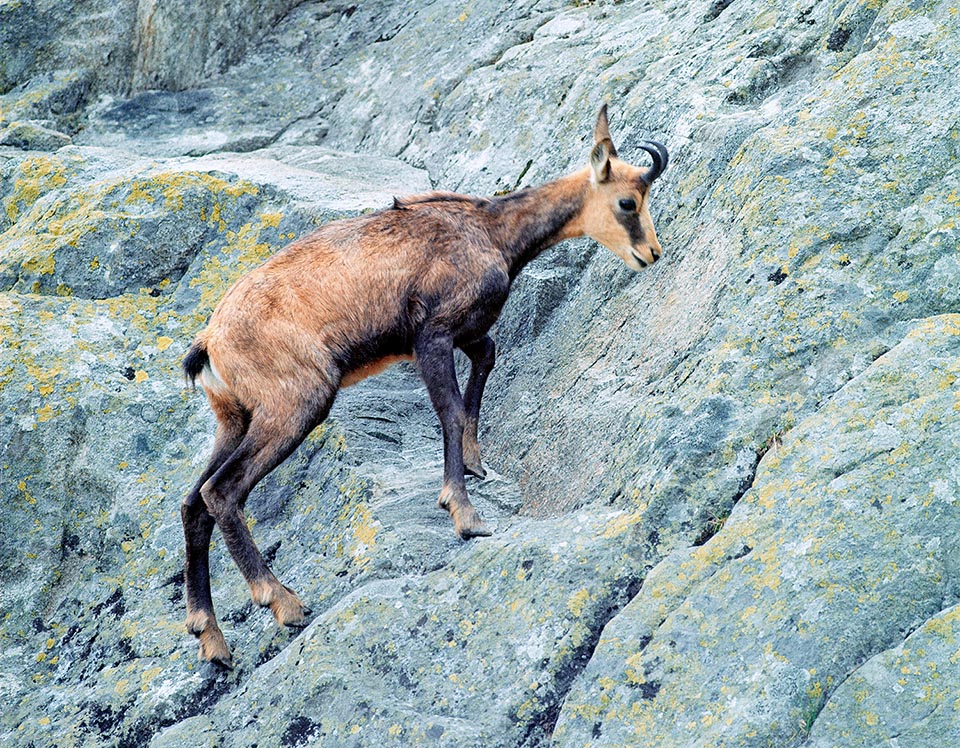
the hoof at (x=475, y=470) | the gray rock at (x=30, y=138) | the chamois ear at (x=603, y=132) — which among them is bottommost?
the hoof at (x=475, y=470)

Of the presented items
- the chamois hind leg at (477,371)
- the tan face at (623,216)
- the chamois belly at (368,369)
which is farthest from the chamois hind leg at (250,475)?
the tan face at (623,216)

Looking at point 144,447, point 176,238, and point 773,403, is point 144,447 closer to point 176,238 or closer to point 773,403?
point 176,238

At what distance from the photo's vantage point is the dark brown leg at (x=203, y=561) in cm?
579

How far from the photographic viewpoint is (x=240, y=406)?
622 cm

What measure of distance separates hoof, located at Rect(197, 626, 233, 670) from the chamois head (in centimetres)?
326

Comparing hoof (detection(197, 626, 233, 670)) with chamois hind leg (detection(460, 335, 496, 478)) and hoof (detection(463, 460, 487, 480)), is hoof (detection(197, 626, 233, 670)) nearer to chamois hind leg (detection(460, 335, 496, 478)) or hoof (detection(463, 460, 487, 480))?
hoof (detection(463, 460, 487, 480))

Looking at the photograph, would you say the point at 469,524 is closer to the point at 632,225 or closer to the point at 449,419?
the point at 449,419

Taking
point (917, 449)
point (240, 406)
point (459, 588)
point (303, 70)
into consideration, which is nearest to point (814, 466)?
point (917, 449)

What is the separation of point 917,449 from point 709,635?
→ 1.17 meters

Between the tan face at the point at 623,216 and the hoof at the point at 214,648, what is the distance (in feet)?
10.7

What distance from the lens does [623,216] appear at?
694 centimetres

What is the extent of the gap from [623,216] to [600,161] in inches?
17.0

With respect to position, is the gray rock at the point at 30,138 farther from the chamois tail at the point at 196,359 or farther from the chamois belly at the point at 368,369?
the chamois belly at the point at 368,369

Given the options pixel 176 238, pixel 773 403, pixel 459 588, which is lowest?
pixel 459 588
